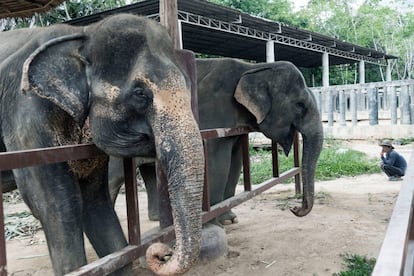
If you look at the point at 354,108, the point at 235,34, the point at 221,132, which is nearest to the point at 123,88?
the point at 221,132

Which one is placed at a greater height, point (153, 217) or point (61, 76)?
point (61, 76)

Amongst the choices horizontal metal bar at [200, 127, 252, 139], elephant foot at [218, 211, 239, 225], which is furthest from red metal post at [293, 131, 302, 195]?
horizontal metal bar at [200, 127, 252, 139]

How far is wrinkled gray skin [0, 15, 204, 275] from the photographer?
6.68ft

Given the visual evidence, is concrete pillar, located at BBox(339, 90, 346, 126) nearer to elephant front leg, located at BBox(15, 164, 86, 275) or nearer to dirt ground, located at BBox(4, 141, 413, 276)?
dirt ground, located at BBox(4, 141, 413, 276)

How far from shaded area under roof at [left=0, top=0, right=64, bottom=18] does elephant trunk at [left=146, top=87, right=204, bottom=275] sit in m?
3.50

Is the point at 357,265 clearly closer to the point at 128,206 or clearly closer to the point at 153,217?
the point at 128,206

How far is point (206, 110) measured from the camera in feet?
16.1

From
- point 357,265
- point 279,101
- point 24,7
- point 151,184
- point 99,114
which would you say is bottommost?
point 357,265

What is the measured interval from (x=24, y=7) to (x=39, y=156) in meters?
3.91

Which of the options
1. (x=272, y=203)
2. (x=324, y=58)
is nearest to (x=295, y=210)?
(x=272, y=203)

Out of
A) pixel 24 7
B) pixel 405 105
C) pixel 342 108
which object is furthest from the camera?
pixel 342 108

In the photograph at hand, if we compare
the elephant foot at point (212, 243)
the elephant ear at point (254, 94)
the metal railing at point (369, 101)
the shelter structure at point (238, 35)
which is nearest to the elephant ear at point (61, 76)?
the elephant foot at point (212, 243)

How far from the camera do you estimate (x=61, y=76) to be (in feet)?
7.32

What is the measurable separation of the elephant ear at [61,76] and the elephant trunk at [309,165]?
2.46 meters
